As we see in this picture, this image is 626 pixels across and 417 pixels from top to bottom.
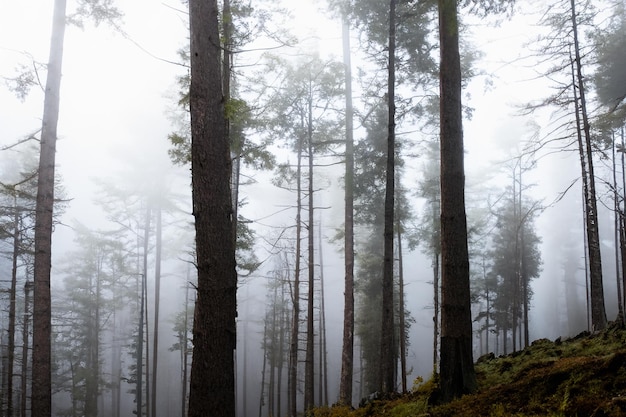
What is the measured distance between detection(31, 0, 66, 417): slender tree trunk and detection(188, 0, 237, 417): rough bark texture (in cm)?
543

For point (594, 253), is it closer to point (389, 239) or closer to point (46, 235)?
point (389, 239)

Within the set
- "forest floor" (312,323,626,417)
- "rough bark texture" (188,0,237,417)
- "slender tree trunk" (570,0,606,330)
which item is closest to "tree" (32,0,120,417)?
"rough bark texture" (188,0,237,417)

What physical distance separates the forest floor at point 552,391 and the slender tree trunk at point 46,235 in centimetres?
609

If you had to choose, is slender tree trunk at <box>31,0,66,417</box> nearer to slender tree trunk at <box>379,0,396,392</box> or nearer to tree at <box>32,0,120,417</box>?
tree at <box>32,0,120,417</box>

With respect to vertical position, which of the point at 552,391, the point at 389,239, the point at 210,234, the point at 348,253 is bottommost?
the point at 552,391

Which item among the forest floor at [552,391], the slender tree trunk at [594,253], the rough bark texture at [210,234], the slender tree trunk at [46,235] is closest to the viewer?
the forest floor at [552,391]

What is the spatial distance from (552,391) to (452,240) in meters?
2.33

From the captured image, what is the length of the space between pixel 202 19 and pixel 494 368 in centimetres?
684

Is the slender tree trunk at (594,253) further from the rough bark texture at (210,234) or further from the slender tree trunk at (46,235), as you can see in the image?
the slender tree trunk at (46,235)

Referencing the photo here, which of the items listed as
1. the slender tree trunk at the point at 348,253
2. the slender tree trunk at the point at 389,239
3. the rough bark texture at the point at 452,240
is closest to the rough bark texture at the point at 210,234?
the rough bark texture at the point at 452,240

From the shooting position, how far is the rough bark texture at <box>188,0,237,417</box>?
429cm

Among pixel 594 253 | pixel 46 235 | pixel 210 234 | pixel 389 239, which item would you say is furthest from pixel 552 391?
pixel 46 235

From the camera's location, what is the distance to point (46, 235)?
8.41m

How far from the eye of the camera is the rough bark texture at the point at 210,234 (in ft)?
14.1
